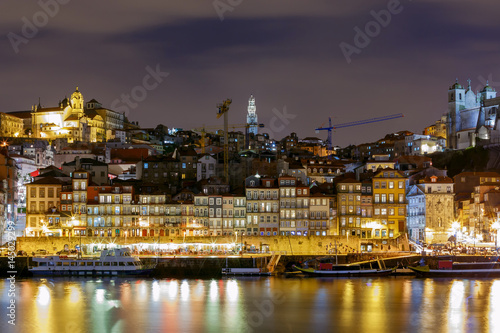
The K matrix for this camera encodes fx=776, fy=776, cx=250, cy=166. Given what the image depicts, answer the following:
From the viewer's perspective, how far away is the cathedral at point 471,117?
115 meters

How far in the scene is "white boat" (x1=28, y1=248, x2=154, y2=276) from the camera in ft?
211

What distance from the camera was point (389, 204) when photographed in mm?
77375

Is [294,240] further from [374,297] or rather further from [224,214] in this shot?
[374,297]

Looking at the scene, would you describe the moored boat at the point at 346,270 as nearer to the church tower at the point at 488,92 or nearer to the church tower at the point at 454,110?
the church tower at the point at 454,110

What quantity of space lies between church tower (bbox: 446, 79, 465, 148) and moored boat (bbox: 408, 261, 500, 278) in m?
59.3

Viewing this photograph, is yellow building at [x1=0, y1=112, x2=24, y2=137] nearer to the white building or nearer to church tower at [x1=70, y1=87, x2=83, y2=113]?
church tower at [x1=70, y1=87, x2=83, y2=113]

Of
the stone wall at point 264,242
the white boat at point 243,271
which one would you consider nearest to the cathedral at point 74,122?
the stone wall at point 264,242

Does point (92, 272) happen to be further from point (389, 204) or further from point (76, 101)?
point (76, 101)

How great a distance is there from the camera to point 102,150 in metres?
112

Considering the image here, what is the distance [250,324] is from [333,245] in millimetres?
28983

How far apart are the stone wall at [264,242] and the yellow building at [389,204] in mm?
4751

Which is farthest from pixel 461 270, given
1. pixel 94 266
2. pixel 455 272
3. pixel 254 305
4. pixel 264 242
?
pixel 94 266

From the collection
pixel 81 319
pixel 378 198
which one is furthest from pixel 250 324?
pixel 378 198

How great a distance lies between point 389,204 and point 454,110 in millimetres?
54640
